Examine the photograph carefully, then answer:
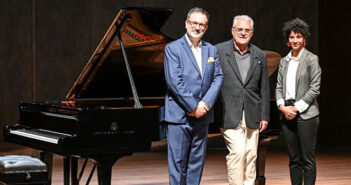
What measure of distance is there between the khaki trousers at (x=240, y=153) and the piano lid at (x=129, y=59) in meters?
1.01

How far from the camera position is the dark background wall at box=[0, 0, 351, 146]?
885cm

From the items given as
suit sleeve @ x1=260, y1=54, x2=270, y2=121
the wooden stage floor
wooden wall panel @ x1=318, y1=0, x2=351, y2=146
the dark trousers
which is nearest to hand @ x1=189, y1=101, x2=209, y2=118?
the dark trousers

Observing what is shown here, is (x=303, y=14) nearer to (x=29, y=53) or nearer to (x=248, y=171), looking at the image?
(x=29, y=53)

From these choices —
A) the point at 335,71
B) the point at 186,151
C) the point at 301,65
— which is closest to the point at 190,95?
the point at 186,151

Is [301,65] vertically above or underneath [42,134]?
above

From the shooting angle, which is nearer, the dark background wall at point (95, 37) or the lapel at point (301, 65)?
the lapel at point (301, 65)

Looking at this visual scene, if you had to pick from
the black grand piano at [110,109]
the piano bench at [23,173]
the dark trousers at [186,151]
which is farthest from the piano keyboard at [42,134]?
the dark trousers at [186,151]

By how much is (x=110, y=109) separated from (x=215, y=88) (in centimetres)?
72

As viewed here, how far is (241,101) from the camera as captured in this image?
4312mm

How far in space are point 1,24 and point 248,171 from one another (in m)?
5.53

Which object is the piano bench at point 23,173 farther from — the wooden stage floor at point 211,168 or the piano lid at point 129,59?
the wooden stage floor at point 211,168

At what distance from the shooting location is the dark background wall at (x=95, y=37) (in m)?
8.85

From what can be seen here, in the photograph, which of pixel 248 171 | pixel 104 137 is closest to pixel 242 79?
pixel 248 171

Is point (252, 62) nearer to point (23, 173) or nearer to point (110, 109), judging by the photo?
point (110, 109)
